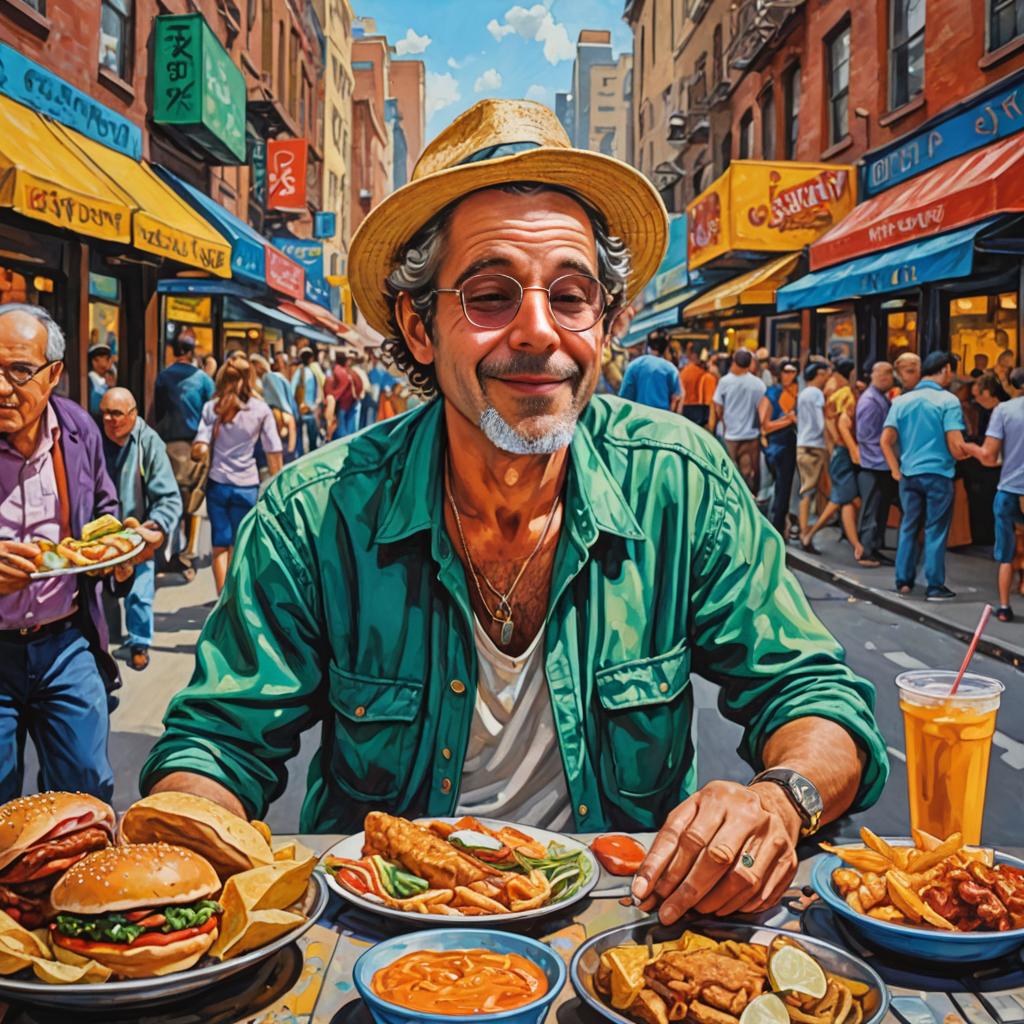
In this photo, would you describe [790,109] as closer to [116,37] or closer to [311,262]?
[311,262]

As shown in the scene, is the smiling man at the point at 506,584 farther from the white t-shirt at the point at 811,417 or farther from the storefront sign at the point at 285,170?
the storefront sign at the point at 285,170

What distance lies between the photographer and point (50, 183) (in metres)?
9.19

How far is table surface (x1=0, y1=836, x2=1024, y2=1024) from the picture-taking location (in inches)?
56.4

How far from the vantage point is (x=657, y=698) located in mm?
2389

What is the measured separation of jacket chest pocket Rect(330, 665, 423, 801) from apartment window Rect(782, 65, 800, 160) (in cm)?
2153

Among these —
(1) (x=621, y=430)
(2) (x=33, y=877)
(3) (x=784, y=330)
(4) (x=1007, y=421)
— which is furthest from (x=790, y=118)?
(2) (x=33, y=877)

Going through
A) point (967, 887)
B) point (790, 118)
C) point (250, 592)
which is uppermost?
point (790, 118)

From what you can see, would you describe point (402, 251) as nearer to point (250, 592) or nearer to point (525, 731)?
point (250, 592)

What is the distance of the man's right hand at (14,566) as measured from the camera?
11.1ft

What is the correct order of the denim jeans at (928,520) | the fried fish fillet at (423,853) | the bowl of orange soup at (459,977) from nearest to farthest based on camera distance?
1. the bowl of orange soup at (459,977)
2. the fried fish fillet at (423,853)
3. the denim jeans at (928,520)

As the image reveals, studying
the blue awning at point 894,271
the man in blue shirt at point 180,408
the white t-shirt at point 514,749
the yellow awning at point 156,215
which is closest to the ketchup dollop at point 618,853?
the white t-shirt at point 514,749

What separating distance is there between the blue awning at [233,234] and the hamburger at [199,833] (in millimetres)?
15560

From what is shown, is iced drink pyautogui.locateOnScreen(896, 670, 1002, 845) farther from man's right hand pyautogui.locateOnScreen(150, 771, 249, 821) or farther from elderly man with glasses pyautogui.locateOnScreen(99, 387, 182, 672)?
elderly man with glasses pyautogui.locateOnScreen(99, 387, 182, 672)

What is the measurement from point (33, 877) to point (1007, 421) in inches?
340
